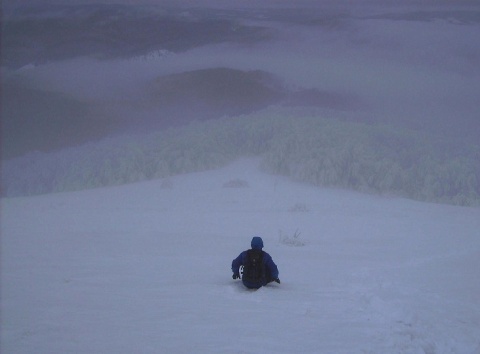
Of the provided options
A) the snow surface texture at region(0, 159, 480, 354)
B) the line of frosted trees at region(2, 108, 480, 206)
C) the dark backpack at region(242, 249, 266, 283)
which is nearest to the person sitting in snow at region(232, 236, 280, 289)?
the dark backpack at region(242, 249, 266, 283)

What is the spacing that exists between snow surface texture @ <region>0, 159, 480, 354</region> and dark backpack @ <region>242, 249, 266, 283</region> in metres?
0.19

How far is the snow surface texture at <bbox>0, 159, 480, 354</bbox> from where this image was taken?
3.65 metres

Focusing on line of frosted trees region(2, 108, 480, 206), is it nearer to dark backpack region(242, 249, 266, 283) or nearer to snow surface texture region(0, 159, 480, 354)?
snow surface texture region(0, 159, 480, 354)

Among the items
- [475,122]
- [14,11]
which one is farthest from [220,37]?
[475,122]

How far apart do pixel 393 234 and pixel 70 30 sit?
1090cm

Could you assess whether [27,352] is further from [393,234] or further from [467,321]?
[393,234]

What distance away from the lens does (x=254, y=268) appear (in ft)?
16.5

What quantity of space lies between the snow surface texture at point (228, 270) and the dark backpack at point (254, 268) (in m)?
0.19

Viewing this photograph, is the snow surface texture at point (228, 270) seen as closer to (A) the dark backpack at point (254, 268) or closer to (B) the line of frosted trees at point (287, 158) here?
(A) the dark backpack at point (254, 268)

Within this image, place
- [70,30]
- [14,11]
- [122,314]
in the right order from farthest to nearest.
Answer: [70,30] < [14,11] < [122,314]

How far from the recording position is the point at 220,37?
13492mm

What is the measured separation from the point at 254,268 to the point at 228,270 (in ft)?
4.19

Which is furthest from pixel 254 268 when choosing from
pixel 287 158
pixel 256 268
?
pixel 287 158

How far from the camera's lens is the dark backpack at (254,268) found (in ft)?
16.4
